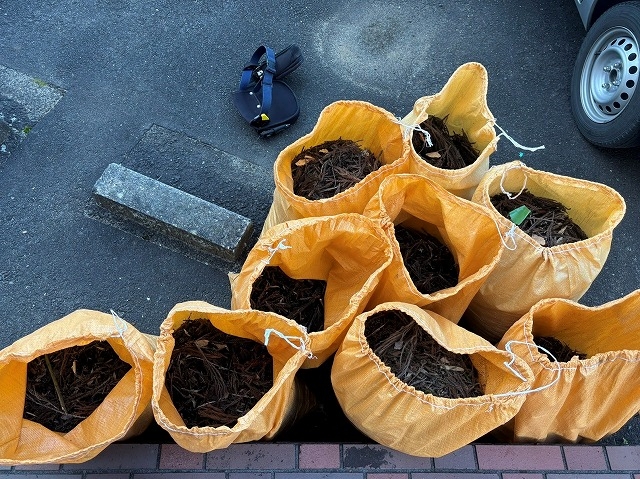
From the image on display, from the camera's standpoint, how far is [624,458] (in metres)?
1.91

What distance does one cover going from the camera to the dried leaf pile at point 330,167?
83.4 inches

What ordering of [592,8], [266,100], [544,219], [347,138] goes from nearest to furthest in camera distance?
1. [544,219]
2. [347,138]
3. [266,100]
4. [592,8]

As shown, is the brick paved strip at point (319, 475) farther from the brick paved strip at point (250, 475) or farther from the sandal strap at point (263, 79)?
the sandal strap at point (263, 79)

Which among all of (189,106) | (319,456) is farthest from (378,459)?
(189,106)

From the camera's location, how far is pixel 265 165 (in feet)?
9.78

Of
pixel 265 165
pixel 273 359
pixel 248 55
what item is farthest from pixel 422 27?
pixel 273 359

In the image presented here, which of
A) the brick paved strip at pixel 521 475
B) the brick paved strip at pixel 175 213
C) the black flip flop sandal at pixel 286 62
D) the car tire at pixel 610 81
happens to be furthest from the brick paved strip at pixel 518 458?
the black flip flop sandal at pixel 286 62

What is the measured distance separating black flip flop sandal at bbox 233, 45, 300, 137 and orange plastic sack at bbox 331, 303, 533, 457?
65.8 inches

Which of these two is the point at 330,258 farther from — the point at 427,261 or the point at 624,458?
the point at 624,458

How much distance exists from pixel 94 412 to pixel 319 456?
28.8 inches

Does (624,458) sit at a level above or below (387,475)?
above

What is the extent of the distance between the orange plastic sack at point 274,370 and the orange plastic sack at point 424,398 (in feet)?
0.57

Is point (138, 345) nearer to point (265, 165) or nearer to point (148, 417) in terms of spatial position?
point (148, 417)

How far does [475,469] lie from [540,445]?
0.24 meters
